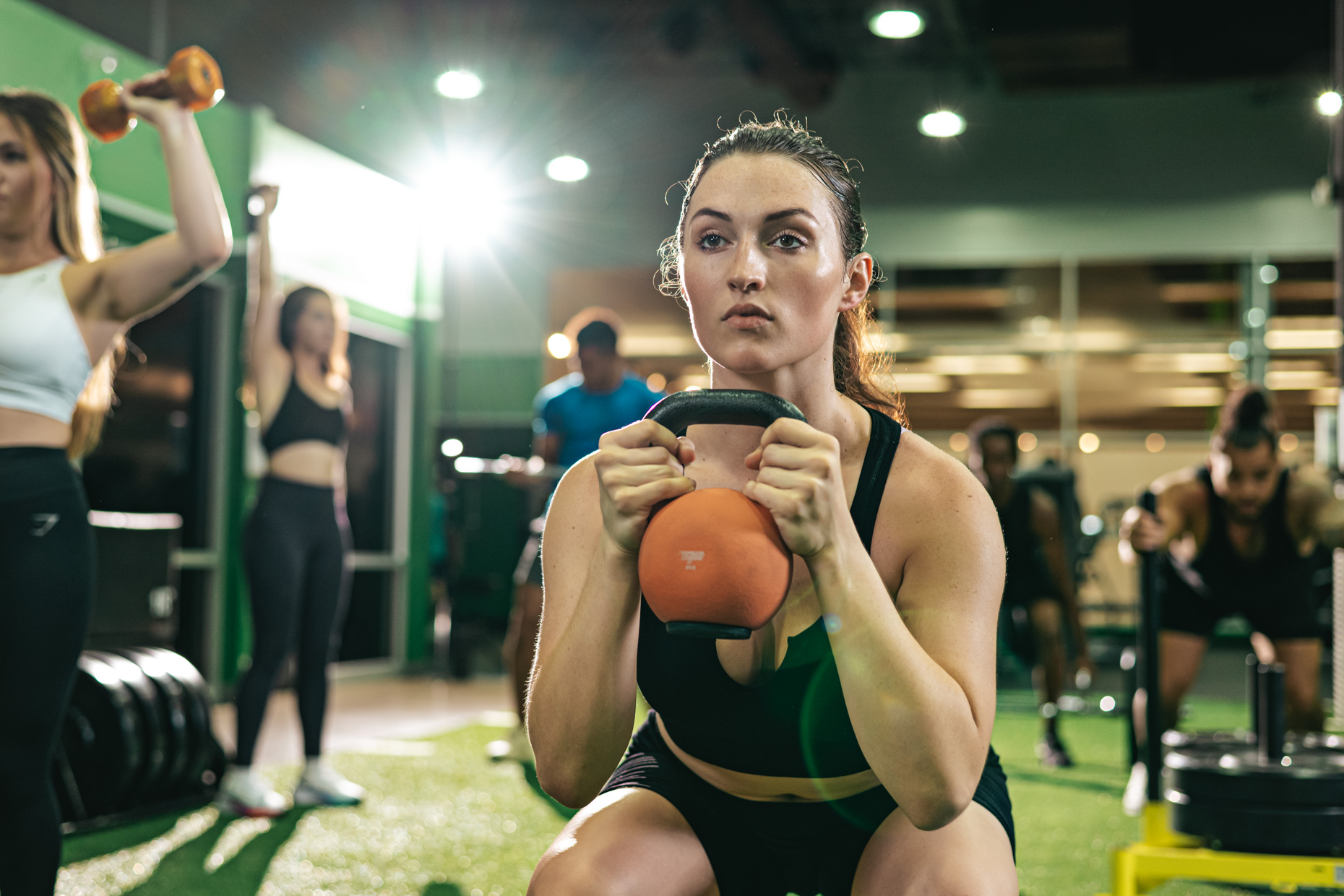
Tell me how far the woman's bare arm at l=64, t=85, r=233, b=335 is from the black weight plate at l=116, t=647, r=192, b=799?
193cm

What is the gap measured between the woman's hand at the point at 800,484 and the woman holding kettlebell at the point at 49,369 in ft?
3.99

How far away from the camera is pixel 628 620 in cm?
114

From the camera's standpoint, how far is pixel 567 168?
828cm

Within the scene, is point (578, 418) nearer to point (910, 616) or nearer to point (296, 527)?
point (296, 527)

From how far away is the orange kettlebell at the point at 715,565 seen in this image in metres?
0.92

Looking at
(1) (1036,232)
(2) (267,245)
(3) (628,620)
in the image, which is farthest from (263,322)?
(1) (1036,232)

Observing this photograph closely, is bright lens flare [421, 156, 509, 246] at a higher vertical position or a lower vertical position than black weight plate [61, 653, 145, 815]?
higher

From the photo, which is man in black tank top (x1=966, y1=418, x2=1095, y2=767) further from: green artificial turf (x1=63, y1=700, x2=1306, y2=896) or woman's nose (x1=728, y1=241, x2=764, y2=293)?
woman's nose (x1=728, y1=241, x2=764, y2=293)

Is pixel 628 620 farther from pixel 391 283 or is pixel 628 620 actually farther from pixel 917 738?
pixel 391 283

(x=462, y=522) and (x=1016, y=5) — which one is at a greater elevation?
(x=1016, y=5)

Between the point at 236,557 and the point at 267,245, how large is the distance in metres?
3.22

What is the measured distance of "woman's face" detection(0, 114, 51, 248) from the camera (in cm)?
184

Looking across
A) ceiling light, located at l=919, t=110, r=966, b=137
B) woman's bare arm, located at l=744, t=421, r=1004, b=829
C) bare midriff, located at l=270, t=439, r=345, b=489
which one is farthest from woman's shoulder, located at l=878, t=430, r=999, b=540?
ceiling light, located at l=919, t=110, r=966, b=137

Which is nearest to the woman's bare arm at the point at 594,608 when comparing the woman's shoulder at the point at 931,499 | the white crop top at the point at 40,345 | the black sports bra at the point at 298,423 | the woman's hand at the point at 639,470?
the woman's hand at the point at 639,470
